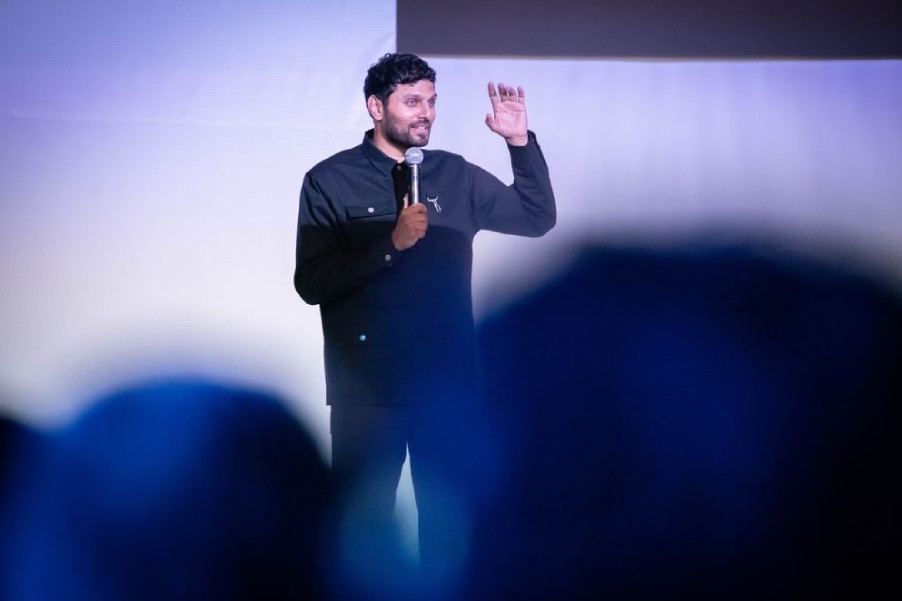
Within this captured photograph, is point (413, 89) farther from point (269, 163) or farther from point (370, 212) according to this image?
point (269, 163)

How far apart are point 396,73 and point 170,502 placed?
141 cm

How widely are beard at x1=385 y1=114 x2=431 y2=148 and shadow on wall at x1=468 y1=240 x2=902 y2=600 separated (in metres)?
0.58

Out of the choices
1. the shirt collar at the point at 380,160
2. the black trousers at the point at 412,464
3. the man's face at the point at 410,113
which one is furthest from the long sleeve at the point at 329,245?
the black trousers at the point at 412,464

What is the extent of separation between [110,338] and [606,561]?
163cm

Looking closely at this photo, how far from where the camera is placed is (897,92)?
280cm

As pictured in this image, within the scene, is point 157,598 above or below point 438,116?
below

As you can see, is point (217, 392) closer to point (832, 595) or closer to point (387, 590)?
point (387, 590)

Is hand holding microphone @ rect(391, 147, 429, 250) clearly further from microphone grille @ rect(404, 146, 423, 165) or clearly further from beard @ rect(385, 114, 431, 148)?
beard @ rect(385, 114, 431, 148)

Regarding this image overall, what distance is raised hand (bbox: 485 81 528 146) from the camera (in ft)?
8.47

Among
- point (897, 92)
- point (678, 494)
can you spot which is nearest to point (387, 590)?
point (678, 494)

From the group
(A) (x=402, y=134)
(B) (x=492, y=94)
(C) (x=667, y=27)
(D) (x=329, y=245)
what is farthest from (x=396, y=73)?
(C) (x=667, y=27)

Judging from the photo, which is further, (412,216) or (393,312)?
(393,312)

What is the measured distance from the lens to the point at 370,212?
7.91ft

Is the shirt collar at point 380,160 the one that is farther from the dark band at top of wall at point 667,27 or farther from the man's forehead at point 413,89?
the dark band at top of wall at point 667,27
